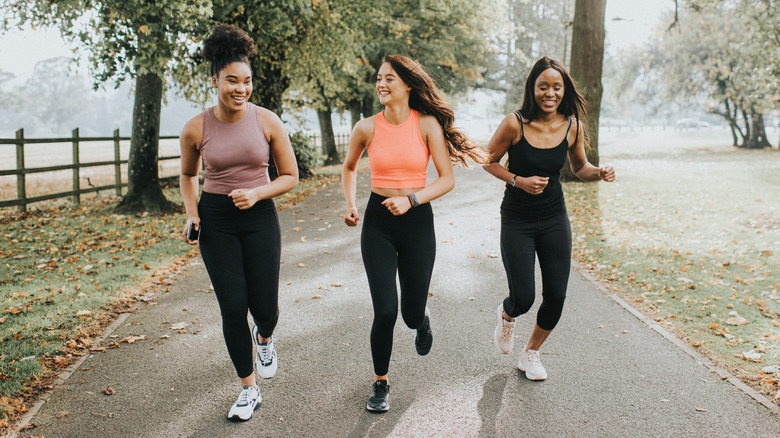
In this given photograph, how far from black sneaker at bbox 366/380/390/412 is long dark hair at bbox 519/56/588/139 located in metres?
2.08

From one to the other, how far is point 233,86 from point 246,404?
6.38 ft

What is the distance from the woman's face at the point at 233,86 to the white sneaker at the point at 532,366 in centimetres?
265

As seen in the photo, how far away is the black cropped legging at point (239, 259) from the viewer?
3523 mm

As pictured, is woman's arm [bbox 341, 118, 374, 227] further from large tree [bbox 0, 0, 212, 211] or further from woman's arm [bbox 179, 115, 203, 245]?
large tree [bbox 0, 0, 212, 211]

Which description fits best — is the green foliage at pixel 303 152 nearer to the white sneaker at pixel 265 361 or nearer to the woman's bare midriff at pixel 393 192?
the white sneaker at pixel 265 361

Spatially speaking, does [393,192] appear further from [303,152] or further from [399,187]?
[303,152]

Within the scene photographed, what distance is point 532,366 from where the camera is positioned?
13.9 feet

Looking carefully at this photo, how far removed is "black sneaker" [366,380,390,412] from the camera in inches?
146

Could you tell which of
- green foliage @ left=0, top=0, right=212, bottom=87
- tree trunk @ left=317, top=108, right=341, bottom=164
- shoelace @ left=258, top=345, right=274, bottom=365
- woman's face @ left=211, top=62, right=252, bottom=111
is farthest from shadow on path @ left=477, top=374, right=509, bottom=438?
tree trunk @ left=317, top=108, right=341, bottom=164

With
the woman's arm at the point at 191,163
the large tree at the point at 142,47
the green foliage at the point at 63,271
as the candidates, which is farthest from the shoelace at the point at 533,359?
the large tree at the point at 142,47

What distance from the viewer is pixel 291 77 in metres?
18.6

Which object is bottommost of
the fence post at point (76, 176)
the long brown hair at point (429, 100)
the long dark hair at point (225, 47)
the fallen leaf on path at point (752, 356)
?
the fallen leaf on path at point (752, 356)

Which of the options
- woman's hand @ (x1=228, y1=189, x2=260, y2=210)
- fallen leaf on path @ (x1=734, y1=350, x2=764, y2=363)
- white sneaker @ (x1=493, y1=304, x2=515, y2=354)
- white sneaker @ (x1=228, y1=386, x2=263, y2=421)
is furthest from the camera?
fallen leaf on path @ (x1=734, y1=350, x2=764, y2=363)

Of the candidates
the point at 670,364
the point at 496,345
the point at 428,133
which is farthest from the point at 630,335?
the point at 428,133
